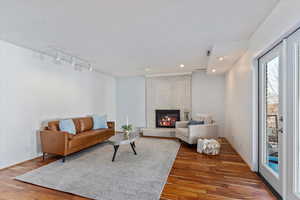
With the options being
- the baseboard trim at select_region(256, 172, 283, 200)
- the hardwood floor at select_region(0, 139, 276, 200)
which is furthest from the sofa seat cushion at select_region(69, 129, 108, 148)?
the baseboard trim at select_region(256, 172, 283, 200)

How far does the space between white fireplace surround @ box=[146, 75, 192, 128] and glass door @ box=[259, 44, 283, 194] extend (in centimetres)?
315

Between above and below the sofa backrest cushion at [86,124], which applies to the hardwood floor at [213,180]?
below

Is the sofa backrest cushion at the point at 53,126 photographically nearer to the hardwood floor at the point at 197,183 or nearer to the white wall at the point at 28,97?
the white wall at the point at 28,97

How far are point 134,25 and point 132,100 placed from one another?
4.30 metres

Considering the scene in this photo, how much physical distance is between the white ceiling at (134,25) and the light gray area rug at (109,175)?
8.02 ft

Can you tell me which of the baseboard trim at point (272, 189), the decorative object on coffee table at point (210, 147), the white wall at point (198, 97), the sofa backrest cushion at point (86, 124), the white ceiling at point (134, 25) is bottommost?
the baseboard trim at point (272, 189)

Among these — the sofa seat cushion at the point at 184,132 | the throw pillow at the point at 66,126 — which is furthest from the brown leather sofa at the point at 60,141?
the sofa seat cushion at the point at 184,132

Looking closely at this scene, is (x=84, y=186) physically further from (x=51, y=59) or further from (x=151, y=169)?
(x=51, y=59)

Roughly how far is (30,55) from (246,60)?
471 cm

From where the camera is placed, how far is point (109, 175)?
245 centimetres

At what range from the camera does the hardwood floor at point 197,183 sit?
1907 mm

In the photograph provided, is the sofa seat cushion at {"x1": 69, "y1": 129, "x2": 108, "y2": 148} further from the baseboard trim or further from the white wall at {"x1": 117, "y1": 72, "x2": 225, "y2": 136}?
the baseboard trim

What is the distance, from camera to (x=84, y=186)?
213 cm

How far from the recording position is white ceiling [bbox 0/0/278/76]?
1.73m
